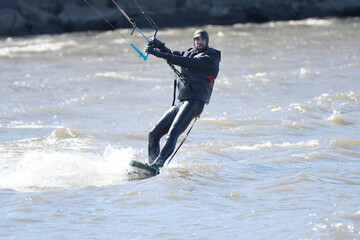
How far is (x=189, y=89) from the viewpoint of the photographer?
28.8 feet

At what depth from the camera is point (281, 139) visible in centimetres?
1118

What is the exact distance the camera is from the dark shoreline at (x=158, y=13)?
3856 centimetres

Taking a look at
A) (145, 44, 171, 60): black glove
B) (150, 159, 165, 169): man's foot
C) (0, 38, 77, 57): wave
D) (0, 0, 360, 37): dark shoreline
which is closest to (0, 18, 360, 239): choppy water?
(150, 159, 165, 169): man's foot

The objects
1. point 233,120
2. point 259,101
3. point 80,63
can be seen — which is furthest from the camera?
point 80,63

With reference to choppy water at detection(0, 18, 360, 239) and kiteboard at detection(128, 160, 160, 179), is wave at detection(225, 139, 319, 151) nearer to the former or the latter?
choppy water at detection(0, 18, 360, 239)

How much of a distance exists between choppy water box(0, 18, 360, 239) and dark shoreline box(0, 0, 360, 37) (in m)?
16.7

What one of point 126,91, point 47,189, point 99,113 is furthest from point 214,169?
point 126,91

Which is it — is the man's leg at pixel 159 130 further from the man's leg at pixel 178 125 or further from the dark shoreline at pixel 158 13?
the dark shoreline at pixel 158 13

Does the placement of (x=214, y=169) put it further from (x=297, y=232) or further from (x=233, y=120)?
(x=233, y=120)

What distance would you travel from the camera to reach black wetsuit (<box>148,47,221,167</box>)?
8.59 metres

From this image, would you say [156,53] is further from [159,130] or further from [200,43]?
[159,130]

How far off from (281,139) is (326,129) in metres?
1.21

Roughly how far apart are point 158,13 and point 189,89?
33453 millimetres

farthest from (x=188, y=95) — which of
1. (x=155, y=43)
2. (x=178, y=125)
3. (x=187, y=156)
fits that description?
(x=187, y=156)
